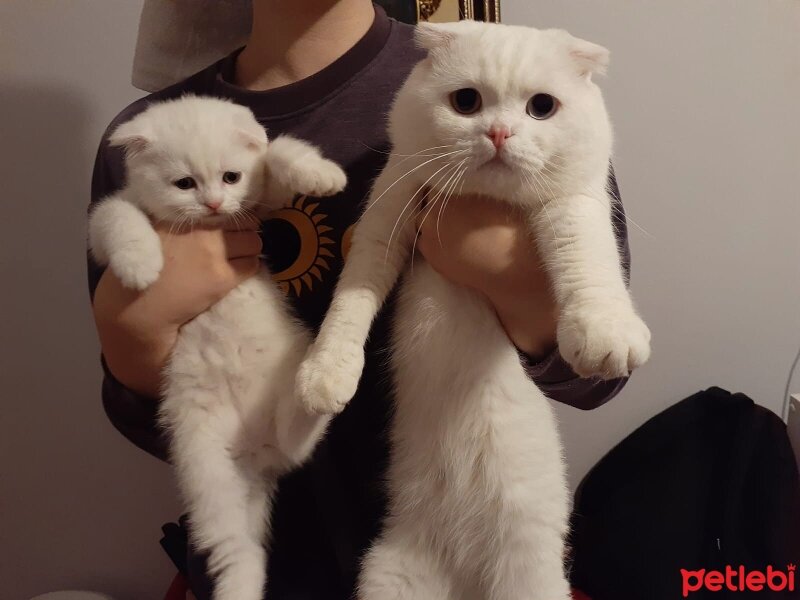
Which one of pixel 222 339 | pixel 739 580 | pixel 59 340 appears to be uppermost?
pixel 222 339

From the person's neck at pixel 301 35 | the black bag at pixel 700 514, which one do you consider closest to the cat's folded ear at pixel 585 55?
the person's neck at pixel 301 35

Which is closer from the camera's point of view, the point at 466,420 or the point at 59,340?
the point at 466,420

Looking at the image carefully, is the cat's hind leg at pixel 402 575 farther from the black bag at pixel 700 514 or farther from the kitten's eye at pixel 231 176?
the black bag at pixel 700 514

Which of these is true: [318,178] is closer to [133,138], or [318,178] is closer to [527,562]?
[133,138]

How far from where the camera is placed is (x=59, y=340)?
1385 mm

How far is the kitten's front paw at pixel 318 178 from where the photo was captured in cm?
67

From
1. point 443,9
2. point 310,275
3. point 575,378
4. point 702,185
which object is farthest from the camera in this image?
point 702,185

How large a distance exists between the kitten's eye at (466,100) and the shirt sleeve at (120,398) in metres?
0.58

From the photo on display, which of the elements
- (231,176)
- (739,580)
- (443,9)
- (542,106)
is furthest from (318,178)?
(739,580)

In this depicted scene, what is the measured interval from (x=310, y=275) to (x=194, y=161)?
221 mm

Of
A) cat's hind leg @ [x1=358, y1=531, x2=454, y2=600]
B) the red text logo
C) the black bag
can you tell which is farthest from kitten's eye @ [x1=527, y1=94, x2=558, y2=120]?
the red text logo

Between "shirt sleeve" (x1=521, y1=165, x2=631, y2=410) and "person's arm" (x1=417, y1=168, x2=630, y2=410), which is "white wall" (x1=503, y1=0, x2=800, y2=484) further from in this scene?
"person's arm" (x1=417, y1=168, x2=630, y2=410)

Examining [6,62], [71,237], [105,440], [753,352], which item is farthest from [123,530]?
[753,352]

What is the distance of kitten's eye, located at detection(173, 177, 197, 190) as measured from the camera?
2.46 ft
